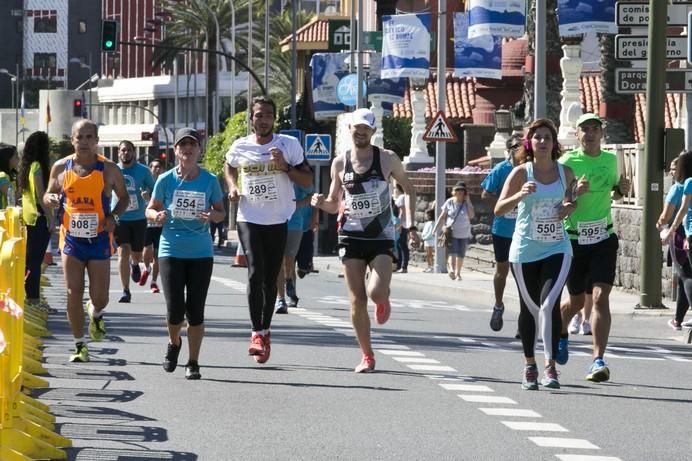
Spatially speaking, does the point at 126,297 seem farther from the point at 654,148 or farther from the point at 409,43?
the point at 409,43

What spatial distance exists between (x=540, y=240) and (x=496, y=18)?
19157 millimetres

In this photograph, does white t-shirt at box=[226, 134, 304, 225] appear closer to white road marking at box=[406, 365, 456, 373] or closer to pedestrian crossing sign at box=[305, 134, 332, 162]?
white road marking at box=[406, 365, 456, 373]

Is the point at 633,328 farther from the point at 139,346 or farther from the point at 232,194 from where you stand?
the point at 232,194

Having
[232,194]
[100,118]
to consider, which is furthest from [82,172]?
[100,118]

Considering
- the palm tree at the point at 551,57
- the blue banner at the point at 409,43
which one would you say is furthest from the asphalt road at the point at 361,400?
the blue banner at the point at 409,43

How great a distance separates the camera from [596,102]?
48.7 meters

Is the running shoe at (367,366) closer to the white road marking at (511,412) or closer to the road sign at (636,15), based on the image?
the white road marking at (511,412)

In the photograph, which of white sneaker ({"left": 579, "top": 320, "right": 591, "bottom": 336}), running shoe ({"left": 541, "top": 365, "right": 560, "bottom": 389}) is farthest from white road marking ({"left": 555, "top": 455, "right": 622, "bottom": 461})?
white sneaker ({"left": 579, "top": 320, "right": 591, "bottom": 336})

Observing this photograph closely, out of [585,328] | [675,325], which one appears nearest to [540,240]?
[585,328]

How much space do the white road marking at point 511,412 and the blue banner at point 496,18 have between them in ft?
66.8

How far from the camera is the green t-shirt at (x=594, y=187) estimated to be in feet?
46.6

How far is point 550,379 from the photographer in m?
13.1

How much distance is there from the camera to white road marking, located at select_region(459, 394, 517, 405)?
485 inches

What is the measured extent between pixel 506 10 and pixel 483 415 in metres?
20.9
